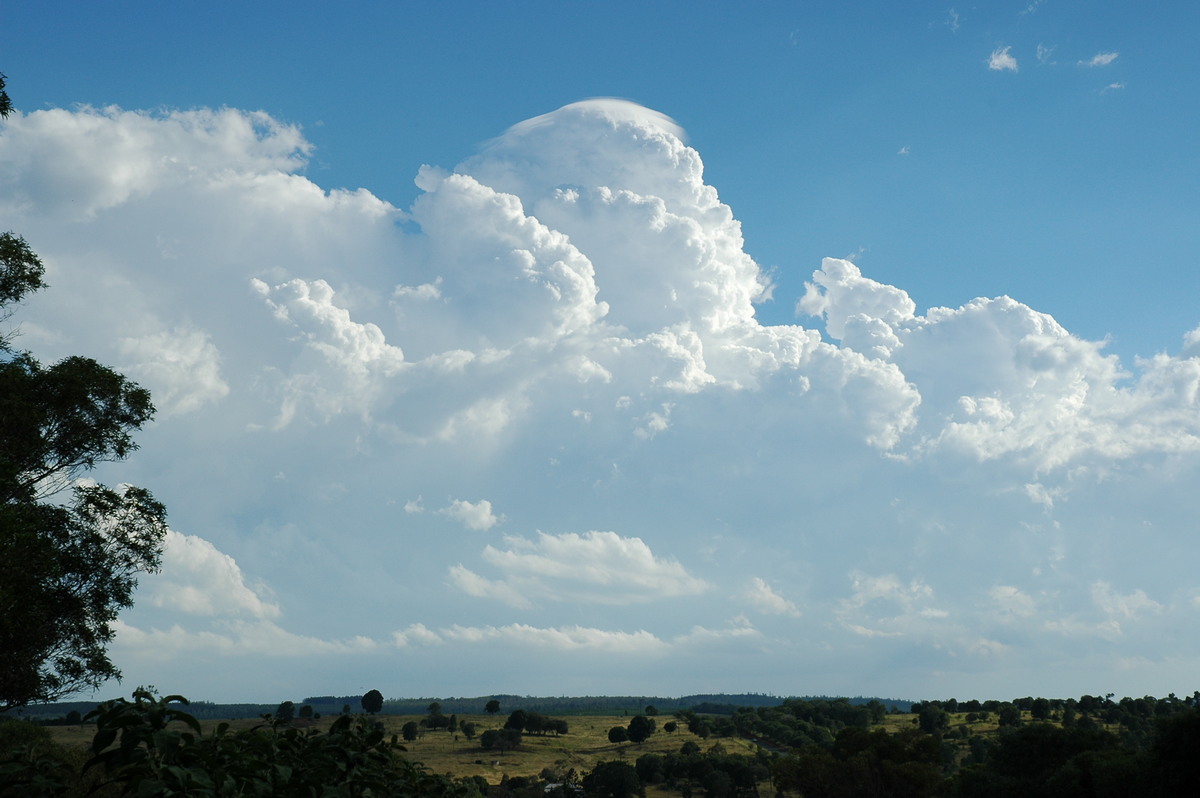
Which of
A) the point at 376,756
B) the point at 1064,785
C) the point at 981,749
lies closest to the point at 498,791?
the point at 1064,785

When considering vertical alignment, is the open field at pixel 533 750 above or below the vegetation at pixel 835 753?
below

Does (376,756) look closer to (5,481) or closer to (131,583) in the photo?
(5,481)

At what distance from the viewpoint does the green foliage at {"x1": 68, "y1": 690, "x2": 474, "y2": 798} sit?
5.92 m

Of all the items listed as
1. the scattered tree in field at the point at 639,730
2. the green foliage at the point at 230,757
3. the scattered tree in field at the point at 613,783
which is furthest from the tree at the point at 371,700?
the green foliage at the point at 230,757

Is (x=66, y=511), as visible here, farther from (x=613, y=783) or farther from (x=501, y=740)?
(x=501, y=740)

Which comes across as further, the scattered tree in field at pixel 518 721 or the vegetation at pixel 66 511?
the scattered tree in field at pixel 518 721

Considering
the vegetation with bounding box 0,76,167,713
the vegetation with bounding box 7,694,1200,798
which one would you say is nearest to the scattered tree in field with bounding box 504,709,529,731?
A: the vegetation with bounding box 7,694,1200,798

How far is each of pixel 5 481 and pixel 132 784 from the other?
22003mm

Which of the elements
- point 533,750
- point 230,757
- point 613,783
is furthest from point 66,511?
point 533,750

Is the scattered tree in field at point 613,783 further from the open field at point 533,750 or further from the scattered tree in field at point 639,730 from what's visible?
the scattered tree in field at point 639,730

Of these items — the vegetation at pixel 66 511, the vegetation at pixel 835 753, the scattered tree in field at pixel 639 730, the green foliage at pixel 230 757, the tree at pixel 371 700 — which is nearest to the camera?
the green foliage at pixel 230 757

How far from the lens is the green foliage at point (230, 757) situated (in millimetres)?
5922

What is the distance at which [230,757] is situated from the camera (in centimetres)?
692

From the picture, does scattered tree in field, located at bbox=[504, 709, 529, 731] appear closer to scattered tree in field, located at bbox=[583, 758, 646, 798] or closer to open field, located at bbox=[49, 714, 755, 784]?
open field, located at bbox=[49, 714, 755, 784]
